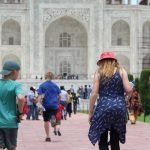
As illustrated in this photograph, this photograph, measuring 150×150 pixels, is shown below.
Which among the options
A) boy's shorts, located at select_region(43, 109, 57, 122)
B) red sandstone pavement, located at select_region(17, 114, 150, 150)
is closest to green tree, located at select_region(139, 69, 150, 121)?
red sandstone pavement, located at select_region(17, 114, 150, 150)

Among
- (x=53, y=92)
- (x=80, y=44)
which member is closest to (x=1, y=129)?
(x=53, y=92)

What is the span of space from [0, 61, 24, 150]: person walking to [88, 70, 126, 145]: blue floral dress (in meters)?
0.93

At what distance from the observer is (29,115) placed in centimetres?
2520

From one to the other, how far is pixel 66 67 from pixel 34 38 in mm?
4378

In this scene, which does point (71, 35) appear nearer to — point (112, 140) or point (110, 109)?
point (112, 140)

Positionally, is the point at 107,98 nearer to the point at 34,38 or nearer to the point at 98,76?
the point at 98,76

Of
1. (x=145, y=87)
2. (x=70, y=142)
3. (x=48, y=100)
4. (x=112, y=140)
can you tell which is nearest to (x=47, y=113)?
(x=48, y=100)

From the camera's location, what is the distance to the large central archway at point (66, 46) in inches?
2178

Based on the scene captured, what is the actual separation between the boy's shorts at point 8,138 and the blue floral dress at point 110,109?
Result: 3.02ft

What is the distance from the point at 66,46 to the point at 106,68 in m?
48.4

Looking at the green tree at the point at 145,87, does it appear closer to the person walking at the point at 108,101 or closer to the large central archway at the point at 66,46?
the person walking at the point at 108,101

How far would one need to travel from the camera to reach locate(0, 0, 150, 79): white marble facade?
5300 cm

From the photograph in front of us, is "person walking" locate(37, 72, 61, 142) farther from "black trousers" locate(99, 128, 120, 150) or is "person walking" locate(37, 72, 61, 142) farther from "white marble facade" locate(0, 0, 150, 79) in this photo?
"white marble facade" locate(0, 0, 150, 79)

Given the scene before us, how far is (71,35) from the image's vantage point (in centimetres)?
5638
